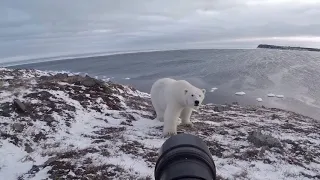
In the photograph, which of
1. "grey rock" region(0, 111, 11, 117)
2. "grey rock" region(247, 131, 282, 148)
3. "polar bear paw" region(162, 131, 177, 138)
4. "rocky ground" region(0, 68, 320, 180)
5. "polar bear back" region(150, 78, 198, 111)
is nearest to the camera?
"rocky ground" region(0, 68, 320, 180)

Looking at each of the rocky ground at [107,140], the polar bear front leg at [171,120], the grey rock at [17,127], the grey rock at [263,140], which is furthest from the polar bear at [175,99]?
the grey rock at [17,127]

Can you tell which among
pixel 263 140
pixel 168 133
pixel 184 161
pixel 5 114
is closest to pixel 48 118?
pixel 5 114

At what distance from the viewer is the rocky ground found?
902 centimetres

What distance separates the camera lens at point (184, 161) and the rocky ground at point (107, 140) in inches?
256

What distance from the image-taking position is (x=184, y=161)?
1.99m

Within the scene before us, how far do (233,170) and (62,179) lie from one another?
5.10 metres

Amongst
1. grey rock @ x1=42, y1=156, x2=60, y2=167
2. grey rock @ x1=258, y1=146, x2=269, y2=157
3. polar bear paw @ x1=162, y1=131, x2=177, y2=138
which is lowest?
grey rock @ x1=258, y1=146, x2=269, y2=157

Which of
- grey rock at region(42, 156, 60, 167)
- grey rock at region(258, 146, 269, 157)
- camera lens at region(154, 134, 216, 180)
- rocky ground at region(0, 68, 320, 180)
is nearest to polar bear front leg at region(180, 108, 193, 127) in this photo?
rocky ground at region(0, 68, 320, 180)

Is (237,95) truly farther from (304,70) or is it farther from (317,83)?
(304,70)

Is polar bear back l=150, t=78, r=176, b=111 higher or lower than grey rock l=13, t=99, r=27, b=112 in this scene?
higher

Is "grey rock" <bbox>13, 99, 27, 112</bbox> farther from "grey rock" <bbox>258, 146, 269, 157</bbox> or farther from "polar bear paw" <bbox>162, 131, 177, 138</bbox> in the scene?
"grey rock" <bbox>258, 146, 269, 157</bbox>

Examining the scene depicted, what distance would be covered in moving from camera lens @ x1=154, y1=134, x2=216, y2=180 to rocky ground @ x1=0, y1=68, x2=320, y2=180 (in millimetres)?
6513

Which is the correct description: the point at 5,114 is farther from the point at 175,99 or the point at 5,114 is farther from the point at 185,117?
the point at 185,117

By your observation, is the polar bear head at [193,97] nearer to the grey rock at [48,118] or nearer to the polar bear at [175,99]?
the polar bear at [175,99]
